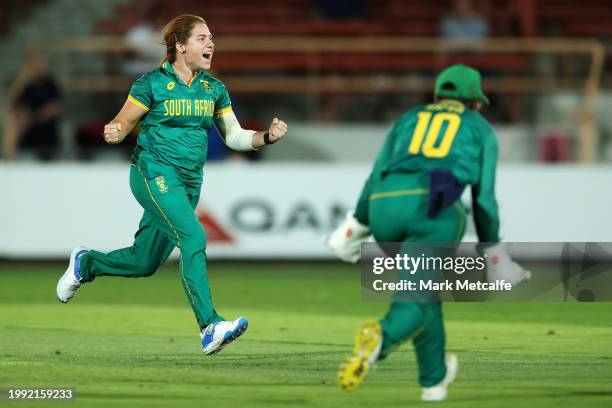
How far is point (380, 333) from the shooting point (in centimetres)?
739

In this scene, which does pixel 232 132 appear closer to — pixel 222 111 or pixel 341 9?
pixel 222 111

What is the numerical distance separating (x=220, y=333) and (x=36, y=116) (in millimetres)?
11568

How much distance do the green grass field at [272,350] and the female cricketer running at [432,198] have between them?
1.42 feet

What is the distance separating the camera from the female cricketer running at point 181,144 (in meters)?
9.35

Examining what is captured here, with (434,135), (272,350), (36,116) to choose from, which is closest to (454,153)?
(434,135)

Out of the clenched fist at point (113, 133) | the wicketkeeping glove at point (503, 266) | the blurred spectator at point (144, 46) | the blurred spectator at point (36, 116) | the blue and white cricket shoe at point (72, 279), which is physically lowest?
the blurred spectator at point (36, 116)

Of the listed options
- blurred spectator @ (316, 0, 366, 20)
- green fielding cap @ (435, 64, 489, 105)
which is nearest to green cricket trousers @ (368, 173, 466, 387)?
green fielding cap @ (435, 64, 489, 105)

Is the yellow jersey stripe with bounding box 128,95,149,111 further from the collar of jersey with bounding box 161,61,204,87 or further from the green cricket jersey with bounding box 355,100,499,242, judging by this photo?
the green cricket jersey with bounding box 355,100,499,242

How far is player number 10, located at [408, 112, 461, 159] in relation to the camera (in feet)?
25.2

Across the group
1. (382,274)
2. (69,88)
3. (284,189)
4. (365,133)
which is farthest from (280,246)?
(382,274)

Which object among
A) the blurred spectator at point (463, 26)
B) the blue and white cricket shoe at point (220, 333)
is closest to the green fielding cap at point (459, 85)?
the blue and white cricket shoe at point (220, 333)

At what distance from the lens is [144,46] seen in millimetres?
20828

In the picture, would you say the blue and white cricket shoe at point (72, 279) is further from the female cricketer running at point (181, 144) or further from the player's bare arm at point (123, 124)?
the player's bare arm at point (123, 124)

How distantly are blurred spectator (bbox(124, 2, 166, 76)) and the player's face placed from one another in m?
10.5
